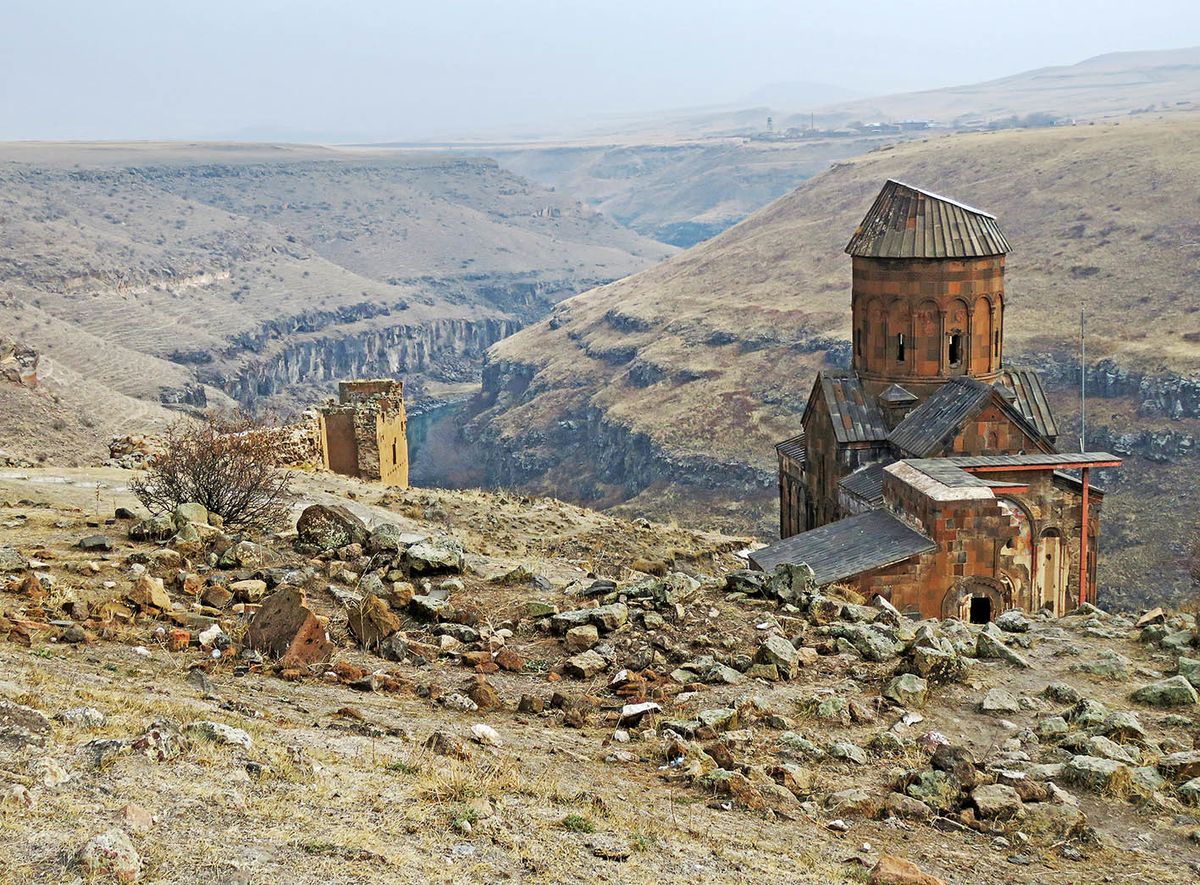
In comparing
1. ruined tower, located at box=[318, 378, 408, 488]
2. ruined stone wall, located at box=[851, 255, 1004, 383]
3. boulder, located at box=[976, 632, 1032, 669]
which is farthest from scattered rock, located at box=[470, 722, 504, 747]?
ruined tower, located at box=[318, 378, 408, 488]

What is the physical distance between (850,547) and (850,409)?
572 cm

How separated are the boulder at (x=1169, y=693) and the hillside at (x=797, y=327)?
1435 inches

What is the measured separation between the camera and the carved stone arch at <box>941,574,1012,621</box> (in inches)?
675

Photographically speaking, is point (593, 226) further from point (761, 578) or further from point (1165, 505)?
point (761, 578)

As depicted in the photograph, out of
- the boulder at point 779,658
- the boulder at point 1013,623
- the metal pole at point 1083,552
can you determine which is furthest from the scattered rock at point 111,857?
the metal pole at point 1083,552

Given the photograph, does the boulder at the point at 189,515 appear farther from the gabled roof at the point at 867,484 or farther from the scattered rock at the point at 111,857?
the gabled roof at the point at 867,484

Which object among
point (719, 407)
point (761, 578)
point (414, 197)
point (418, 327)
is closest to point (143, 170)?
point (414, 197)

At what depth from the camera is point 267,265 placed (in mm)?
129625

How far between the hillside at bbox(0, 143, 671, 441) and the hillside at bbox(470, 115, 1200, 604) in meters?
20.8

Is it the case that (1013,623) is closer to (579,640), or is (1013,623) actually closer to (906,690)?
(906,690)

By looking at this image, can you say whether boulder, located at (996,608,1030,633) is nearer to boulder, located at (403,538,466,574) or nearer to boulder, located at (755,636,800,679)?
boulder, located at (755,636,800,679)

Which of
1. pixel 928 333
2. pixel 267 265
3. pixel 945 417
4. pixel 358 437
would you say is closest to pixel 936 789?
pixel 945 417

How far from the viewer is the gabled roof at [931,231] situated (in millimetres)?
22422

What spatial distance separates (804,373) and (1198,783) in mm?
65035
